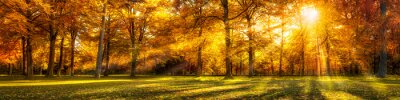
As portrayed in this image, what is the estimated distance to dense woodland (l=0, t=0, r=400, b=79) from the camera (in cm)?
3231

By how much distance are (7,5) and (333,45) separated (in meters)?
40.4

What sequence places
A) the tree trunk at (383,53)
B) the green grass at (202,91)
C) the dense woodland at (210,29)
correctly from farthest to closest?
the tree trunk at (383,53) → the dense woodland at (210,29) → the green grass at (202,91)

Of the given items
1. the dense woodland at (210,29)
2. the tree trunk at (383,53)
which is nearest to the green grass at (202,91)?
the dense woodland at (210,29)

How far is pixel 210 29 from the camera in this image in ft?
109

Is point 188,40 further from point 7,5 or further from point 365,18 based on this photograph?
point 365,18

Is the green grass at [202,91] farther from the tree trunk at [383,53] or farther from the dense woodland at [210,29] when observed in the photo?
the tree trunk at [383,53]

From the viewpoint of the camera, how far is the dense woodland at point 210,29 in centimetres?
3231

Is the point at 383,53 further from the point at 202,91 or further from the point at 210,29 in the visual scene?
the point at 202,91

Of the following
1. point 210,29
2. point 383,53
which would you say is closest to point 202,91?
point 210,29

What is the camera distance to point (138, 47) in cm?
4147

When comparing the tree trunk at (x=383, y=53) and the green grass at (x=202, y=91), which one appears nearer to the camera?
the green grass at (x=202, y=91)

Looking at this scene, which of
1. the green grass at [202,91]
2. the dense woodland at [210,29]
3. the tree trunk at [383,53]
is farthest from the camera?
the tree trunk at [383,53]

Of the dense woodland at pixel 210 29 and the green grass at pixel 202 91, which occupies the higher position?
the dense woodland at pixel 210 29

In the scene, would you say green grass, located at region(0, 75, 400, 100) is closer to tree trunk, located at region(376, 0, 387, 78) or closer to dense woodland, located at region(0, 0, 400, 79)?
dense woodland, located at region(0, 0, 400, 79)
